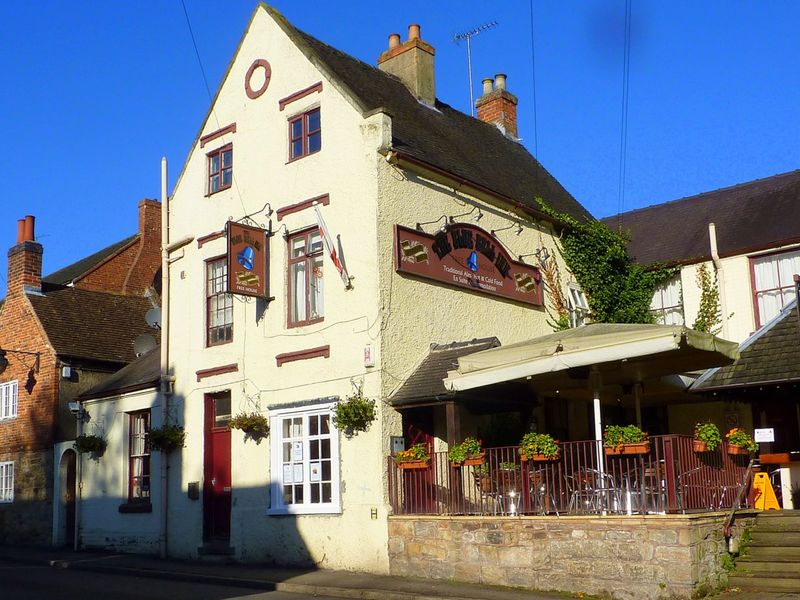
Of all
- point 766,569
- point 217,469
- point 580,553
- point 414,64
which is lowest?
point 766,569

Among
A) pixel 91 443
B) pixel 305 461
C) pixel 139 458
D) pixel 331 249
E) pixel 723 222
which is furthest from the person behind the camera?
pixel 723 222

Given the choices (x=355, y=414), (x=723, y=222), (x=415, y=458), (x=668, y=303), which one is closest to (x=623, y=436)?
(x=415, y=458)

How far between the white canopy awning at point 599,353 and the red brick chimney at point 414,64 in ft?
31.7

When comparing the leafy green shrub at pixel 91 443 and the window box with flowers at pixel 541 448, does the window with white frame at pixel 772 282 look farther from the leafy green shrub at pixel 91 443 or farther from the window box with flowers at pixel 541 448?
the leafy green shrub at pixel 91 443

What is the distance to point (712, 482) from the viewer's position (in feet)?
42.5

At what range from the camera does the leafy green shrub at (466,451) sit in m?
13.7

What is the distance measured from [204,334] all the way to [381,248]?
4.99 m

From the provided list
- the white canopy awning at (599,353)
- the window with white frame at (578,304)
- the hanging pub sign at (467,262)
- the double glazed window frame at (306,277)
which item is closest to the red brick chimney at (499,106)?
the window with white frame at (578,304)

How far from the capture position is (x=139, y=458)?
66.2 feet

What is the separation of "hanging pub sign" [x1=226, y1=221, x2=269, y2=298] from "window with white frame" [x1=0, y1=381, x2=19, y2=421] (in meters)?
10.4

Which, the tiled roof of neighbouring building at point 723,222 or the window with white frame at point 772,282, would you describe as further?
the tiled roof of neighbouring building at point 723,222

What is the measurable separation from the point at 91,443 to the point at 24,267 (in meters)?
6.45

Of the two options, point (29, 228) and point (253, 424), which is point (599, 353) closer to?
point (253, 424)

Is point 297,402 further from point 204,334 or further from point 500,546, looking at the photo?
point 500,546
